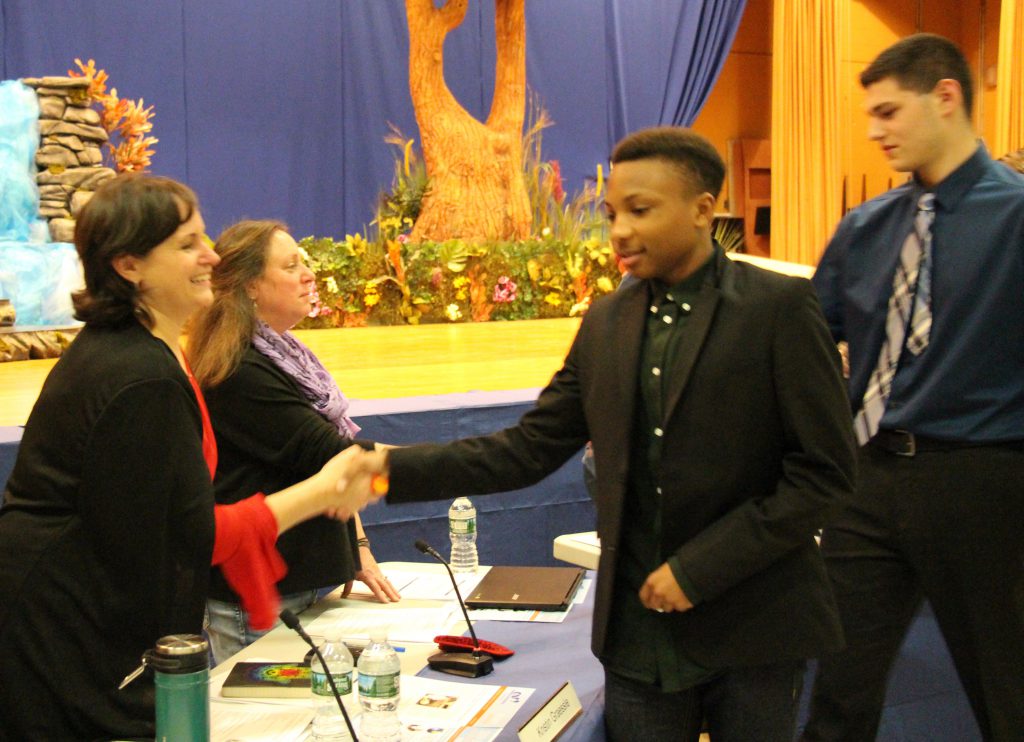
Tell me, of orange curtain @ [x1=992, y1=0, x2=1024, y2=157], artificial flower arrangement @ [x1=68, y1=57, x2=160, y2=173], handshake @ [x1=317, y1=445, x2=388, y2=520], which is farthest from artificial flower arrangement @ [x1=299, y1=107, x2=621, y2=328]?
handshake @ [x1=317, y1=445, x2=388, y2=520]

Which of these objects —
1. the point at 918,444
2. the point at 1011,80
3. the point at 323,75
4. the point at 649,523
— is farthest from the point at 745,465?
the point at 323,75

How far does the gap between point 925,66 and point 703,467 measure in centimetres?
110

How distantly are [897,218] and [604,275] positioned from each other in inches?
245

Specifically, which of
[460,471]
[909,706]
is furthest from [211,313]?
[909,706]

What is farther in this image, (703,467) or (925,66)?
(925,66)

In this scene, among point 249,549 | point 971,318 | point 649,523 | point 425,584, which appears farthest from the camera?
point 425,584

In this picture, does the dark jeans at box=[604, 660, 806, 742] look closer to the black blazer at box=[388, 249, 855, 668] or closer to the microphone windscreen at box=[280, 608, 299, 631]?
the black blazer at box=[388, 249, 855, 668]

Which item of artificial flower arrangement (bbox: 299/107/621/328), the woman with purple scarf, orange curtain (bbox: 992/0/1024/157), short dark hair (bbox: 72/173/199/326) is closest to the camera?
short dark hair (bbox: 72/173/199/326)

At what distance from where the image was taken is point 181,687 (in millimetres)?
1419

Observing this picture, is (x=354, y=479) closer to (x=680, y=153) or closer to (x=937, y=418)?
(x=680, y=153)

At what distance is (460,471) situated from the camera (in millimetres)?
1869

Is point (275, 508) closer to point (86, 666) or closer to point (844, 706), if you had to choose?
point (86, 666)

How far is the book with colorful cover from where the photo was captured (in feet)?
6.07

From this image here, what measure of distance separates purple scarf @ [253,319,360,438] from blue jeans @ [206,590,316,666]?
44 centimetres
